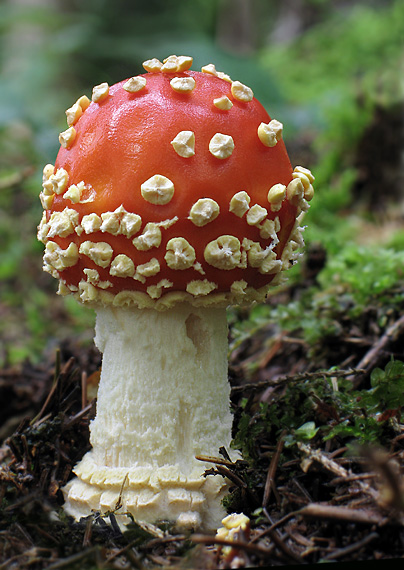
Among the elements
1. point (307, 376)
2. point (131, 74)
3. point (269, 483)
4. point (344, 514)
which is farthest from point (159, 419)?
point (131, 74)

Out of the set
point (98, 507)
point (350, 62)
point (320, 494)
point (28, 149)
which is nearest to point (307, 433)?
point (320, 494)

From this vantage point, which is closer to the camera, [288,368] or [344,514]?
[344,514]

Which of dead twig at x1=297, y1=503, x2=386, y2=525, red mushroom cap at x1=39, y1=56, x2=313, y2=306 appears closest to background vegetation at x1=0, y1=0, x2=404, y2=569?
dead twig at x1=297, y1=503, x2=386, y2=525

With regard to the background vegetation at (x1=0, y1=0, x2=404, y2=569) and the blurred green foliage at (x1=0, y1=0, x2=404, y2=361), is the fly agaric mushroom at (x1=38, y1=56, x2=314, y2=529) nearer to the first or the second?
the background vegetation at (x1=0, y1=0, x2=404, y2=569)

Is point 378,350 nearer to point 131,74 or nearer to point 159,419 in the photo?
point 159,419

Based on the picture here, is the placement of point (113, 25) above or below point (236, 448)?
above

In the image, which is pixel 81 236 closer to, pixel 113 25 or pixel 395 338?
pixel 395 338

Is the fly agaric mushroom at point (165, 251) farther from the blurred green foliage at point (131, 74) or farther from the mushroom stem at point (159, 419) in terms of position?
the blurred green foliage at point (131, 74)
